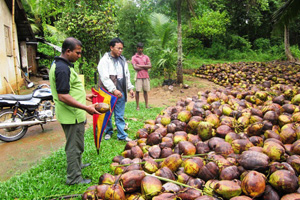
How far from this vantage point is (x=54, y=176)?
3.06 metres

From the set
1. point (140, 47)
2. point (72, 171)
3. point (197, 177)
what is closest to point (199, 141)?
point (197, 177)

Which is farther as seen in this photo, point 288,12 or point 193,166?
point 288,12

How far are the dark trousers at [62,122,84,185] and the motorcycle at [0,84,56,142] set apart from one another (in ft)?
8.22

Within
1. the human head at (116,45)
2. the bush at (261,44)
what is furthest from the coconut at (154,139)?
the bush at (261,44)

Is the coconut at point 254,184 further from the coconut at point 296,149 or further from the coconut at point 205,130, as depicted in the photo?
the coconut at point 205,130

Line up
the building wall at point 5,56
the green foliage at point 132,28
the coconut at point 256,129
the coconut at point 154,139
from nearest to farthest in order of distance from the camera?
the coconut at point 256,129 < the coconut at point 154,139 < the building wall at point 5,56 < the green foliage at point 132,28

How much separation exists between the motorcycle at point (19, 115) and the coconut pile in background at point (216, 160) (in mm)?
2800

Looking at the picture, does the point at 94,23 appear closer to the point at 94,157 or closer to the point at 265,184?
the point at 94,157

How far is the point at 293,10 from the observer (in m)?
9.05

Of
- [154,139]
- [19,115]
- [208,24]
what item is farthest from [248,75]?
[19,115]

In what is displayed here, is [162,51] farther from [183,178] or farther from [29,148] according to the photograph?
[183,178]

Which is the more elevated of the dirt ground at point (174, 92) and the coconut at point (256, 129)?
the coconut at point (256, 129)

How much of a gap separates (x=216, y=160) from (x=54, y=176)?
2.21 m

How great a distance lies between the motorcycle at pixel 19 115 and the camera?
183 inches
